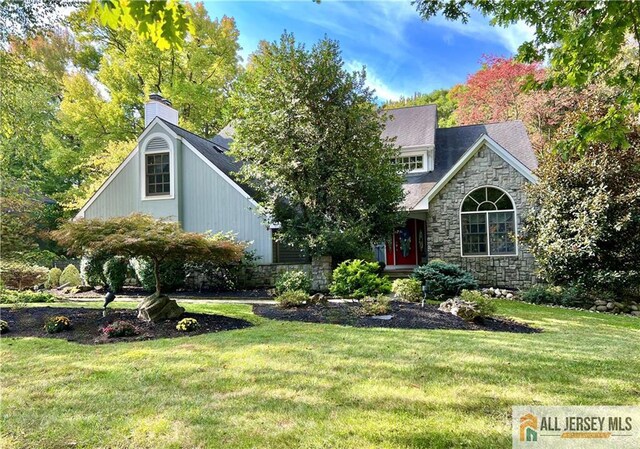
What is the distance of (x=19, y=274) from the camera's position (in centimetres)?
1109

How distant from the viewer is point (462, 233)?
13906mm

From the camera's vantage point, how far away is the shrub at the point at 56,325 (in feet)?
21.8

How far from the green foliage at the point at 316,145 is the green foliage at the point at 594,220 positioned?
470cm

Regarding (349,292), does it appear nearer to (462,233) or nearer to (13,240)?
(462,233)

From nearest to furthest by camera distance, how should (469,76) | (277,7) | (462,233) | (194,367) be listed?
(194,367) < (277,7) < (462,233) < (469,76)

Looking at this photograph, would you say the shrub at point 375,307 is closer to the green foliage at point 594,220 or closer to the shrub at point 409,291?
the shrub at point 409,291

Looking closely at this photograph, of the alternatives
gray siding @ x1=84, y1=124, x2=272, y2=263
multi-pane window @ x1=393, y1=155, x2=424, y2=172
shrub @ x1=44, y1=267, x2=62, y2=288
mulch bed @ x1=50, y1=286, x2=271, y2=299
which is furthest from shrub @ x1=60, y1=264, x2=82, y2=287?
multi-pane window @ x1=393, y1=155, x2=424, y2=172

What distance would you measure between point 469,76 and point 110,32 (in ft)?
76.6

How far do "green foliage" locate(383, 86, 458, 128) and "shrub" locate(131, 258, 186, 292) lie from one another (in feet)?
71.2

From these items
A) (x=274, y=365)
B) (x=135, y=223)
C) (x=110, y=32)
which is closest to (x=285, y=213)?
(x=135, y=223)

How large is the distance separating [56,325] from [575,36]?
8479 mm

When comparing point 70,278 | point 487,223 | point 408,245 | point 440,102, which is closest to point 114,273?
point 70,278

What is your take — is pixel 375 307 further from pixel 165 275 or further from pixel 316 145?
pixel 165 275

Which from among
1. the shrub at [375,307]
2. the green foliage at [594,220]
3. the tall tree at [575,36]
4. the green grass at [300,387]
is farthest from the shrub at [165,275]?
the green foliage at [594,220]
